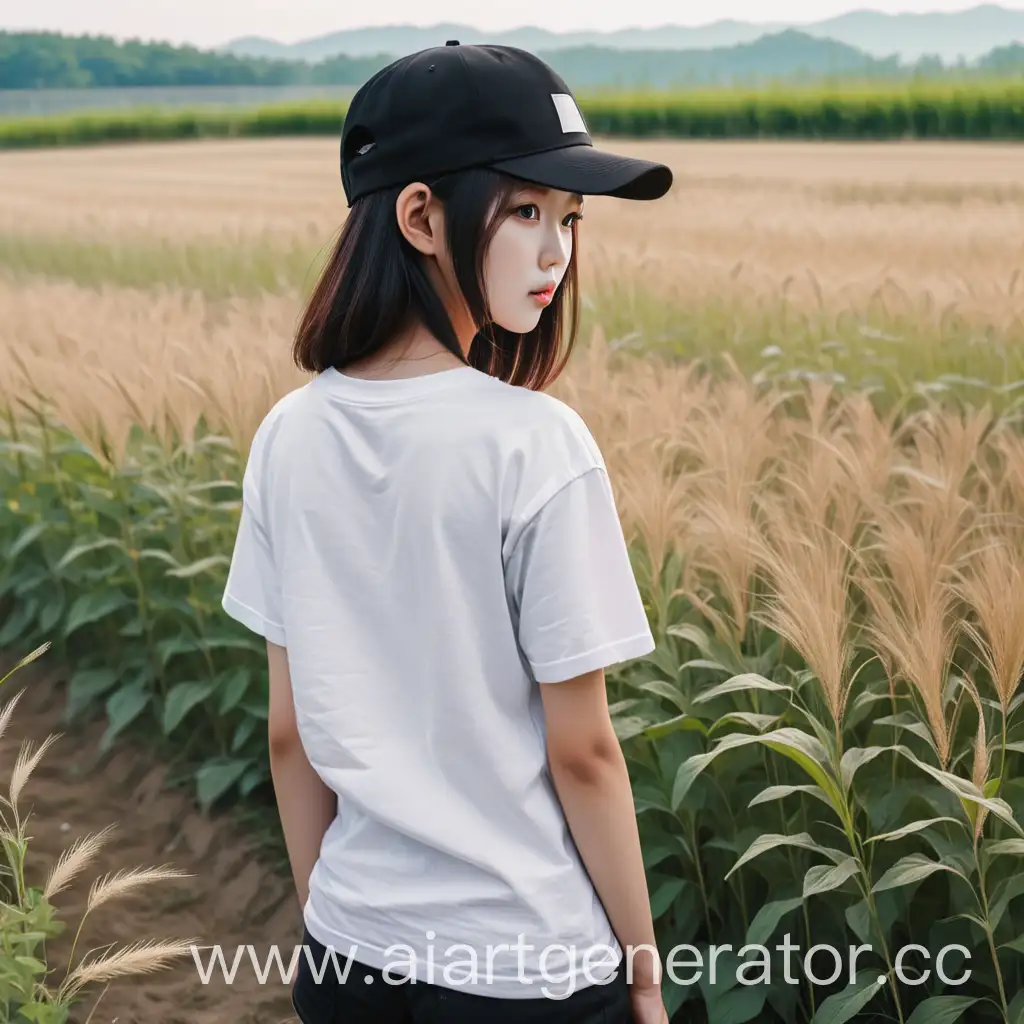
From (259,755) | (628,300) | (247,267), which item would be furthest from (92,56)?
(259,755)

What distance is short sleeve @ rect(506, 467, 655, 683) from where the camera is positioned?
99cm

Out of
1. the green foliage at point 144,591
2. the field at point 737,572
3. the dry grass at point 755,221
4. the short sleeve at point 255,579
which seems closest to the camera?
the short sleeve at point 255,579

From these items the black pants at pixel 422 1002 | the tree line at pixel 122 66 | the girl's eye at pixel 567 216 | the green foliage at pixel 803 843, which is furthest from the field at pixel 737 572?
the tree line at pixel 122 66

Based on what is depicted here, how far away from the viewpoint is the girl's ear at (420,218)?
1061mm

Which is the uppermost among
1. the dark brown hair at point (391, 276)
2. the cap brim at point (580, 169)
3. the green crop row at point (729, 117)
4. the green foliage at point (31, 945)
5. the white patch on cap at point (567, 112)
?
the green crop row at point (729, 117)

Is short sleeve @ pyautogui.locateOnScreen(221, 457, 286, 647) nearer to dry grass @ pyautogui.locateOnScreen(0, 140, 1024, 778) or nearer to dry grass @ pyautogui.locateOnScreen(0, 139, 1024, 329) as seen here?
dry grass @ pyautogui.locateOnScreen(0, 140, 1024, 778)

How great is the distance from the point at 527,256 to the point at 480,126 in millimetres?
109

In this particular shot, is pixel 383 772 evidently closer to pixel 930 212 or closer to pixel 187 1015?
pixel 187 1015

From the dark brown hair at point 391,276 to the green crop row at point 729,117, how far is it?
256 inches

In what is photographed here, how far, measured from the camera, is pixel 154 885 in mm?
A: 2404

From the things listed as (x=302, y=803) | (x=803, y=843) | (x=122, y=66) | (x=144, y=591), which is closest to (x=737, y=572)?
(x=803, y=843)

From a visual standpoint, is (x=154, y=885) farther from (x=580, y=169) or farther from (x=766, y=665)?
(x=580, y=169)

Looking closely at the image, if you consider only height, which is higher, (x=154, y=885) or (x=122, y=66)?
(x=122, y=66)

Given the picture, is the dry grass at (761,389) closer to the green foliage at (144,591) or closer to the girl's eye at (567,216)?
the green foliage at (144,591)
